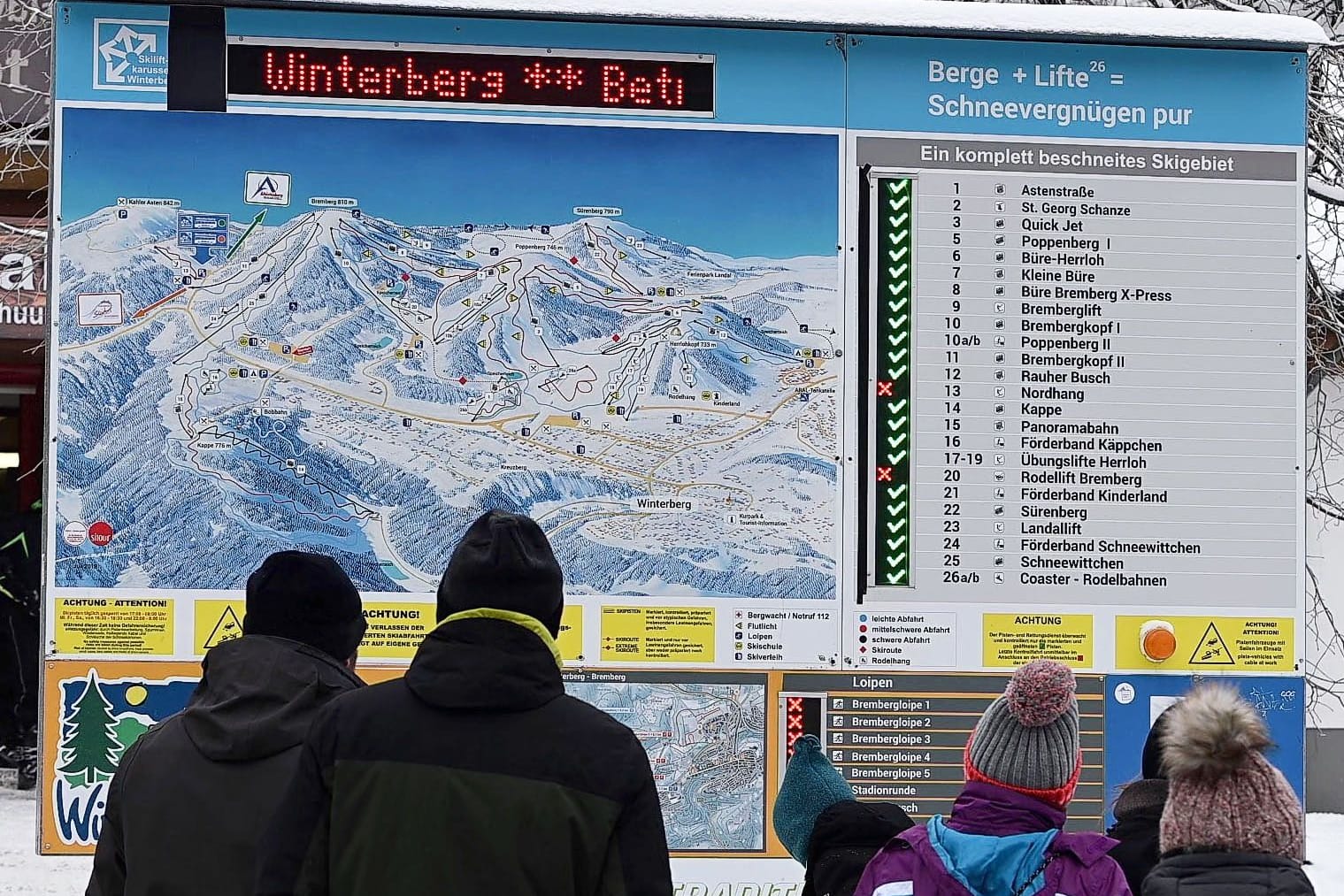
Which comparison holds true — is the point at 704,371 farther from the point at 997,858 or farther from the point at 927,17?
the point at 997,858

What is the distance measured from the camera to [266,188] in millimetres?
4266

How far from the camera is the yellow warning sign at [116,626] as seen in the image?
416 centimetres

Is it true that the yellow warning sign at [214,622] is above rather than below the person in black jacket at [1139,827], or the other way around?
above

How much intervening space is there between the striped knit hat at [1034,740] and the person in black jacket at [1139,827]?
82 cm

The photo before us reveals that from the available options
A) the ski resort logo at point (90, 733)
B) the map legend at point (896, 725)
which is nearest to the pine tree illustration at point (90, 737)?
the ski resort logo at point (90, 733)

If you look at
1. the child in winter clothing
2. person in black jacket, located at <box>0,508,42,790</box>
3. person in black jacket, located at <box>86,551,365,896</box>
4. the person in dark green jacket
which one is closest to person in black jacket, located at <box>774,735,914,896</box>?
the child in winter clothing

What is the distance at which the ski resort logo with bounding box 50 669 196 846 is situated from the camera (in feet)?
13.6

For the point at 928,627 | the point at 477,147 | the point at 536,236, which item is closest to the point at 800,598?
the point at 928,627

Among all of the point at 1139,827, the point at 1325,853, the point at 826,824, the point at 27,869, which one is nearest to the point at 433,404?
the point at 826,824

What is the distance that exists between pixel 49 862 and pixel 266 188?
648 cm

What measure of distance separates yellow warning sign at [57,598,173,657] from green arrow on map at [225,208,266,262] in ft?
2.97

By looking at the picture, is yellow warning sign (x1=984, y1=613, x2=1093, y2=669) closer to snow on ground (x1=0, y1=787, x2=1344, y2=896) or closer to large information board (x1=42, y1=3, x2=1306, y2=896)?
large information board (x1=42, y1=3, x2=1306, y2=896)

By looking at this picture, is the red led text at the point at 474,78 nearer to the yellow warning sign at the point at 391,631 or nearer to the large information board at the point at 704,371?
the large information board at the point at 704,371

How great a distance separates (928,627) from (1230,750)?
1.66m
